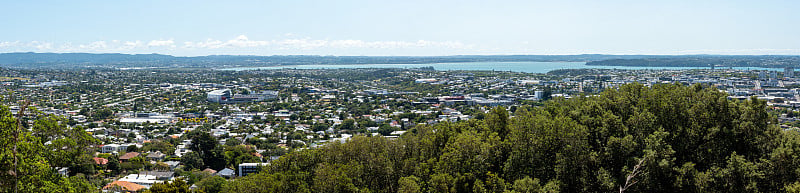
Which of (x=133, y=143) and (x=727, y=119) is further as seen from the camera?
(x=133, y=143)

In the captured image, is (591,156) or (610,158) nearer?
(591,156)

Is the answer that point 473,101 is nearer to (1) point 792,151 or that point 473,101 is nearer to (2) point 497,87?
(2) point 497,87

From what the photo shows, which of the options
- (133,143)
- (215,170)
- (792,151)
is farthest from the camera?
(133,143)

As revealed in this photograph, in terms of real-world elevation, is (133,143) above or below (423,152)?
below

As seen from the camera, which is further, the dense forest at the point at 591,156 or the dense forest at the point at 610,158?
the dense forest at the point at 610,158

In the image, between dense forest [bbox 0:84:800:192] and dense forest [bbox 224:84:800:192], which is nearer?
dense forest [bbox 0:84:800:192]

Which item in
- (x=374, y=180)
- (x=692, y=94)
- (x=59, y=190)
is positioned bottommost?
(x=374, y=180)

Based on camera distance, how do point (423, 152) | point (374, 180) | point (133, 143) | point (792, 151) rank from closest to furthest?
point (792, 151) < point (374, 180) < point (423, 152) < point (133, 143)

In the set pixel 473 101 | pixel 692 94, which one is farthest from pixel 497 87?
pixel 692 94
